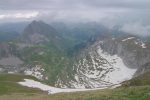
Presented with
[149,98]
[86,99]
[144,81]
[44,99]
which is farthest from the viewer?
[144,81]

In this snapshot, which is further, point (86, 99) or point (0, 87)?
point (0, 87)

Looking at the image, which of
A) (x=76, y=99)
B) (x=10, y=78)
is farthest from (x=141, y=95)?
(x=10, y=78)

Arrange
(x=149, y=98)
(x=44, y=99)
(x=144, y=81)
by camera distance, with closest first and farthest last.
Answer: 1. (x=149, y=98)
2. (x=44, y=99)
3. (x=144, y=81)

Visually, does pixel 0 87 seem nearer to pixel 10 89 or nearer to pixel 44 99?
pixel 10 89

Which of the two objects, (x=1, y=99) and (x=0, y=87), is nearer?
(x=1, y=99)

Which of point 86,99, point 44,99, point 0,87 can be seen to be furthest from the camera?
point 0,87

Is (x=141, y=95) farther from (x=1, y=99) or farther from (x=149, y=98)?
(x=1, y=99)

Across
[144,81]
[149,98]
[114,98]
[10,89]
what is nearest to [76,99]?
[114,98]

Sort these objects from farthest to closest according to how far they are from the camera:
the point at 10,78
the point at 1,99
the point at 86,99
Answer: the point at 10,78, the point at 1,99, the point at 86,99
